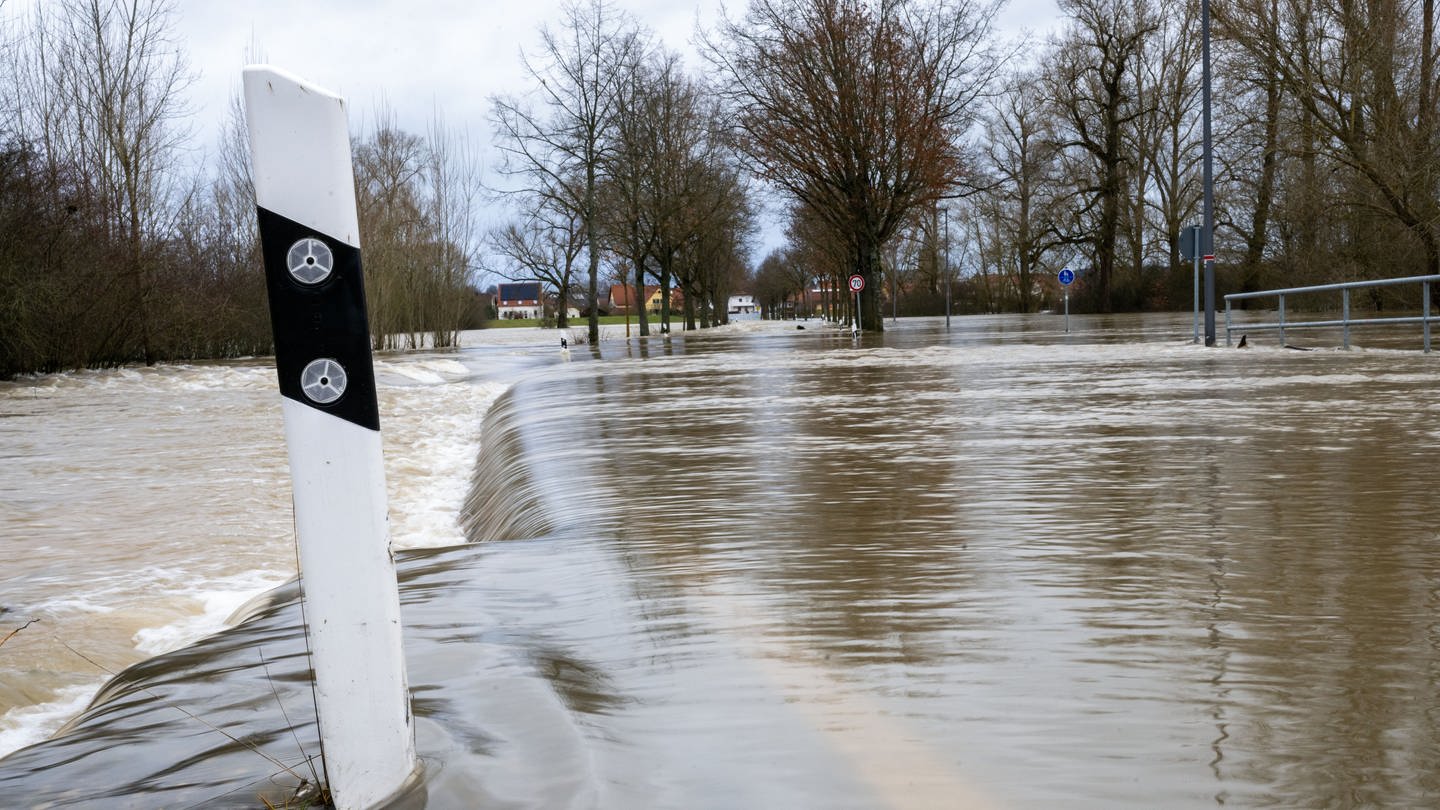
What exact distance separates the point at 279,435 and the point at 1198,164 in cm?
4680

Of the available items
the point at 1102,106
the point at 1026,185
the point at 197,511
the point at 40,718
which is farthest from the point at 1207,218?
the point at 1026,185

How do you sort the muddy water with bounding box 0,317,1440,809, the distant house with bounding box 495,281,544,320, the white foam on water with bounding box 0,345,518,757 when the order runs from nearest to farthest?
the muddy water with bounding box 0,317,1440,809
the white foam on water with bounding box 0,345,518,757
the distant house with bounding box 495,281,544,320

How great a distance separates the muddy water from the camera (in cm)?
217

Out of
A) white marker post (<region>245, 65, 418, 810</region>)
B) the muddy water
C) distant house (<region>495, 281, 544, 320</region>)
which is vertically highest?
distant house (<region>495, 281, 544, 320</region>)

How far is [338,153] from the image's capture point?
204 centimetres

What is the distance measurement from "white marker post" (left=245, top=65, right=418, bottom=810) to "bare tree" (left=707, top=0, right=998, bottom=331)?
109 ft

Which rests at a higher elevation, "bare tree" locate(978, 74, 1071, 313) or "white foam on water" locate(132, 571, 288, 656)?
"bare tree" locate(978, 74, 1071, 313)

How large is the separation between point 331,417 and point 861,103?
3418 centimetres

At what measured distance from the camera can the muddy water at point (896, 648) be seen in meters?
2.17

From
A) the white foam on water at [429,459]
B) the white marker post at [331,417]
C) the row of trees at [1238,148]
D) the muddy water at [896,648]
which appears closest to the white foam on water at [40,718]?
the muddy water at [896,648]

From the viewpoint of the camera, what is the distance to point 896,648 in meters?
2.94

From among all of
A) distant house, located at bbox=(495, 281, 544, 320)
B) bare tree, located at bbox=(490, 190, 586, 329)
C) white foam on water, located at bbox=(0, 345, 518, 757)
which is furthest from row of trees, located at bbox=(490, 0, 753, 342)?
distant house, located at bbox=(495, 281, 544, 320)

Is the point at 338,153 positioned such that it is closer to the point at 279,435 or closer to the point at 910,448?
the point at 910,448

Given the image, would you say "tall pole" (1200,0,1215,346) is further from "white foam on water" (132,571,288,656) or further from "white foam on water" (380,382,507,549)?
"white foam on water" (132,571,288,656)
